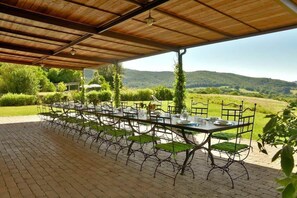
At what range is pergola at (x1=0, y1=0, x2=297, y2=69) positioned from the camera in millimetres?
4332

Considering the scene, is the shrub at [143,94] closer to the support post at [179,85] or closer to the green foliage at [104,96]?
the green foliage at [104,96]

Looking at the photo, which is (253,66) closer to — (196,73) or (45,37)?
(196,73)

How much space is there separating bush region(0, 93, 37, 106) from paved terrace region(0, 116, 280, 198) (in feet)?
42.9

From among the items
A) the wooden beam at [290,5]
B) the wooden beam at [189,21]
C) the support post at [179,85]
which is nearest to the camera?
the wooden beam at [290,5]

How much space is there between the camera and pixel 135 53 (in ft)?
30.6

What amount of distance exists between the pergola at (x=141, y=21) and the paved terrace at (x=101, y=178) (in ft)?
9.25

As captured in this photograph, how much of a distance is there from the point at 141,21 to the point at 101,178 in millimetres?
3475

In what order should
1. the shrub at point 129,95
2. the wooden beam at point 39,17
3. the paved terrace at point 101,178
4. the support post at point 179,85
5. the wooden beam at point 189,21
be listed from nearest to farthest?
the paved terrace at point 101,178 → the wooden beam at point 189,21 → the wooden beam at point 39,17 → the support post at point 179,85 → the shrub at point 129,95

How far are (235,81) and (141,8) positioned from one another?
14.8 meters

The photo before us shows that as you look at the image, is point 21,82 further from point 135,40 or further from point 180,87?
point 135,40

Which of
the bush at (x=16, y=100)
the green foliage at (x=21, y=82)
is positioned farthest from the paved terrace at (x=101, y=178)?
the green foliage at (x=21, y=82)

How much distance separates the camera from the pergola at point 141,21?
4332 mm

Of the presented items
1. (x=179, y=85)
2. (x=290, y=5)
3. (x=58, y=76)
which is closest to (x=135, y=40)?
(x=179, y=85)

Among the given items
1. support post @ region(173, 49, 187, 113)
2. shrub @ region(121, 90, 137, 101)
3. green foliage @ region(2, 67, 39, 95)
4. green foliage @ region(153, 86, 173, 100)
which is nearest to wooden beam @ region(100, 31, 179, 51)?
support post @ region(173, 49, 187, 113)
